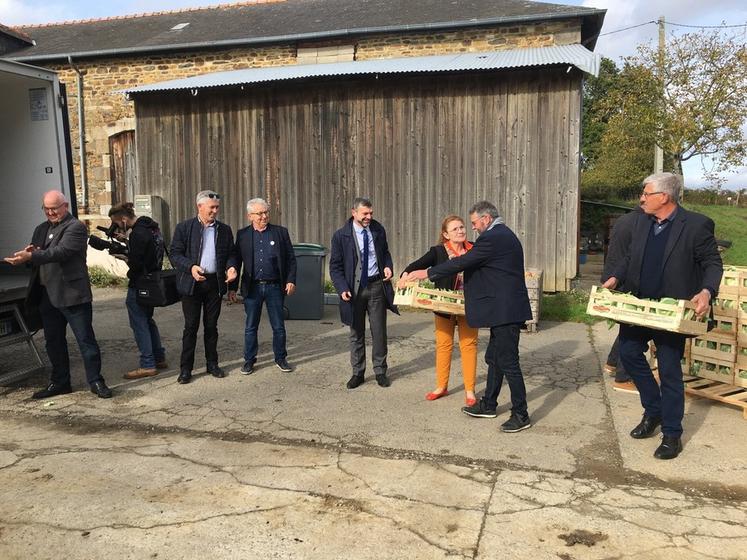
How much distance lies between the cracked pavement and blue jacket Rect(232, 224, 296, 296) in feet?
3.22

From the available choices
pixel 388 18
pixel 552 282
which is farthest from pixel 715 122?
pixel 552 282

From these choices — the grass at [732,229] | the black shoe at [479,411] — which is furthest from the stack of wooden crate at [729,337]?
the grass at [732,229]

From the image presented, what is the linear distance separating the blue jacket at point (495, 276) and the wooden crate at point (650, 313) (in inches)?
22.7

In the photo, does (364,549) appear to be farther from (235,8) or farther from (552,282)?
(235,8)

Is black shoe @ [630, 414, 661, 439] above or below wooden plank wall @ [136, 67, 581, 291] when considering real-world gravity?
below

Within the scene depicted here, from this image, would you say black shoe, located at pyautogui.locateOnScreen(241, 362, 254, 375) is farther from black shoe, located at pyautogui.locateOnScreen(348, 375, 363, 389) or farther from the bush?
the bush

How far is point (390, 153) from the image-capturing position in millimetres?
10688

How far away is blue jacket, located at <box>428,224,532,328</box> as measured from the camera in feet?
15.1

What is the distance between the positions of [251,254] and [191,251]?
0.57 m

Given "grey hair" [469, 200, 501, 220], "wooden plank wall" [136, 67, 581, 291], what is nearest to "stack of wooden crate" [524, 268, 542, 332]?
"wooden plank wall" [136, 67, 581, 291]

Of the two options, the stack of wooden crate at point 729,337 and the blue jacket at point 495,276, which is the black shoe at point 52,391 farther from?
the stack of wooden crate at point 729,337

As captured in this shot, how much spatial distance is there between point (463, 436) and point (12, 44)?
1805cm

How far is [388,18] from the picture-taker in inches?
559

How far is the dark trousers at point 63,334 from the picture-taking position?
5.43m
